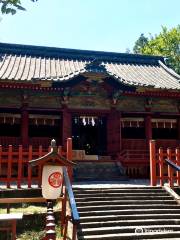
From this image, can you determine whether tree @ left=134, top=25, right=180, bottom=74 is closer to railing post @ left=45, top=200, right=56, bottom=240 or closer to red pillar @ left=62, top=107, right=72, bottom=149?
red pillar @ left=62, top=107, right=72, bottom=149

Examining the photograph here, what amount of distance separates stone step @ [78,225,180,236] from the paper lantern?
173 centimetres

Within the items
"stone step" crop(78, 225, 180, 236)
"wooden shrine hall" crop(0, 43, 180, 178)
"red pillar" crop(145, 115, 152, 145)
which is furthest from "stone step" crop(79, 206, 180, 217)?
"red pillar" crop(145, 115, 152, 145)

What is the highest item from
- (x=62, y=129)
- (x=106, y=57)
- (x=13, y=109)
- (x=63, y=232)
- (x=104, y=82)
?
(x=106, y=57)

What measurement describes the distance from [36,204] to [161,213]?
397 cm

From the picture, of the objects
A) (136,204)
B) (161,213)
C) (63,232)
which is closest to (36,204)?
(63,232)

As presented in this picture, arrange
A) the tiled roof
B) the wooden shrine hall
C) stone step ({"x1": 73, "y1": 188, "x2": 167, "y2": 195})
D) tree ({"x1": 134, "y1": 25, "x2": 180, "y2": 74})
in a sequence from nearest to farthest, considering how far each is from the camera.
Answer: stone step ({"x1": 73, "y1": 188, "x2": 167, "y2": 195}) < the wooden shrine hall < the tiled roof < tree ({"x1": 134, "y1": 25, "x2": 180, "y2": 74})

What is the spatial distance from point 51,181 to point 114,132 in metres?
10.6

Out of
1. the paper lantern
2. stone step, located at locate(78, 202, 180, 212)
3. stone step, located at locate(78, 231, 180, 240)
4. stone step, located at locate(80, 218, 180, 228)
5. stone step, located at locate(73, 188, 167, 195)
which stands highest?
the paper lantern

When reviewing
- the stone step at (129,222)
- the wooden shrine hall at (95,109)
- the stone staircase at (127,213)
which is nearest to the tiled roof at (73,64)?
the wooden shrine hall at (95,109)

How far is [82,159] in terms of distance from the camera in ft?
56.3

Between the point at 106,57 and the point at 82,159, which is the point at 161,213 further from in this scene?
the point at 106,57

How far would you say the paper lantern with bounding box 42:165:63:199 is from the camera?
7477 mm

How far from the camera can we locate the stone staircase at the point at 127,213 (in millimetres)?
8883

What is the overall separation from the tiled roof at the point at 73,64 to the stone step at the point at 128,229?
11879 millimetres
